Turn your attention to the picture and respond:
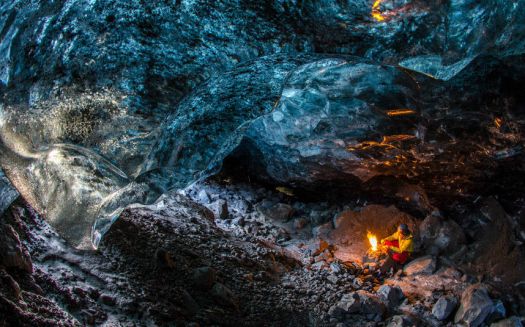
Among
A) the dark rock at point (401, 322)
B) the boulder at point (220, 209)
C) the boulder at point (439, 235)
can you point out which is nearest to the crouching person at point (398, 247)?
the boulder at point (439, 235)

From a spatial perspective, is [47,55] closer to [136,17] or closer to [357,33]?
[136,17]

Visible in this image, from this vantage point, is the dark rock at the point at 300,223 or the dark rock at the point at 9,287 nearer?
the dark rock at the point at 9,287

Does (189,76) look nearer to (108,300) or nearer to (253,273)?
(108,300)

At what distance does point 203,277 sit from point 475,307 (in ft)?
6.26

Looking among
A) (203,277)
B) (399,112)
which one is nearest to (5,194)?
(203,277)

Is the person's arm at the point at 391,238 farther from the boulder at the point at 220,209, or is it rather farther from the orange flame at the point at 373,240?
the boulder at the point at 220,209

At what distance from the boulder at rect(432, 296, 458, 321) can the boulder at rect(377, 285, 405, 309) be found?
10.0 inches

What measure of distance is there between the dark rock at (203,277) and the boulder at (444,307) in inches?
64.1

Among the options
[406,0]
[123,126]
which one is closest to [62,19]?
[123,126]

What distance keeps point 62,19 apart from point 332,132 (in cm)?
236

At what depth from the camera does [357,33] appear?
1846 mm

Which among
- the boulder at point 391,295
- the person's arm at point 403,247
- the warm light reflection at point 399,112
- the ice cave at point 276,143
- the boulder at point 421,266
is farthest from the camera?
the person's arm at point 403,247

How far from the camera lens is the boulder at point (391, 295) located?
3.02 m

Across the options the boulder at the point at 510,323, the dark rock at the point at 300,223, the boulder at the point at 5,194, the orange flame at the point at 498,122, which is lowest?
the boulder at the point at 510,323
